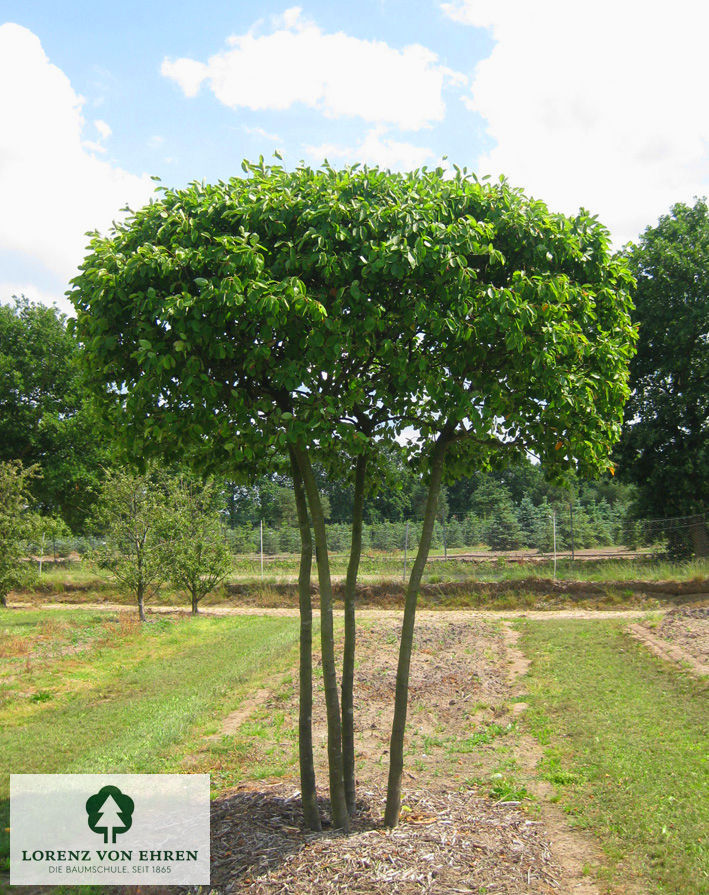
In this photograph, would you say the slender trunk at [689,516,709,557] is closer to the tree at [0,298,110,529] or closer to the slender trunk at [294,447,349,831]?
the slender trunk at [294,447,349,831]

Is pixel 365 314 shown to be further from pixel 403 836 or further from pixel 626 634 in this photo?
pixel 626 634

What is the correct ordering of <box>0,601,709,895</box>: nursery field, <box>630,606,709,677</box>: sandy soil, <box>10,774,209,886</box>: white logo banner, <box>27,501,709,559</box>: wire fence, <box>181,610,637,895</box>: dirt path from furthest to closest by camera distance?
<box>27,501,709,559</box>: wire fence → <box>630,606,709,677</box>: sandy soil → <box>10,774,209,886</box>: white logo banner → <box>0,601,709,895</box>: nursery field → <box>181,610,637,895</box>: dirt path

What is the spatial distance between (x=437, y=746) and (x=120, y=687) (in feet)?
19.7

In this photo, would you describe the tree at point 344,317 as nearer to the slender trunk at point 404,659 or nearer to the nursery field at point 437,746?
the slender trunk at point 404,659

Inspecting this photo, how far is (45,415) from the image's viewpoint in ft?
103

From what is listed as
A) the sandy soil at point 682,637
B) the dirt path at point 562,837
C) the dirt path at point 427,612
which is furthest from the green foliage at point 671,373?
the dirt path at point 562,837

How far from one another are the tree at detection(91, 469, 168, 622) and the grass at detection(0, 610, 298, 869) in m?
1.58

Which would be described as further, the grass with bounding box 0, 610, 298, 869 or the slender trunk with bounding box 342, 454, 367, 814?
the grass with bounding box 0, 610, 298, 869

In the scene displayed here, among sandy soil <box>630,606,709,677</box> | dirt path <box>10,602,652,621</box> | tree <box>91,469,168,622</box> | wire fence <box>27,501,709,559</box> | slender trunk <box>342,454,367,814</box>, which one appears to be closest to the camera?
slender trunk <box>342,454,367,814</box>

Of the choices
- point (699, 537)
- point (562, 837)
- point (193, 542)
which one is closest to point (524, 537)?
point (699, 537)

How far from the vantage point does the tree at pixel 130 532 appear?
20.6 meters

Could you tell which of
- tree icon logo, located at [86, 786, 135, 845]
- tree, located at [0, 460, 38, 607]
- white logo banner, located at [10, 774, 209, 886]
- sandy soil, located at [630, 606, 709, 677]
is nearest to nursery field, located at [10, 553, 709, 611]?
tree, located at [0, 460, 38, 607]

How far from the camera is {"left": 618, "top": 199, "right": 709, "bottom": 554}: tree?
25062 mm

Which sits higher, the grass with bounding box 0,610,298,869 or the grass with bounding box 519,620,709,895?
the grass with bounding box 519,620,709,895
